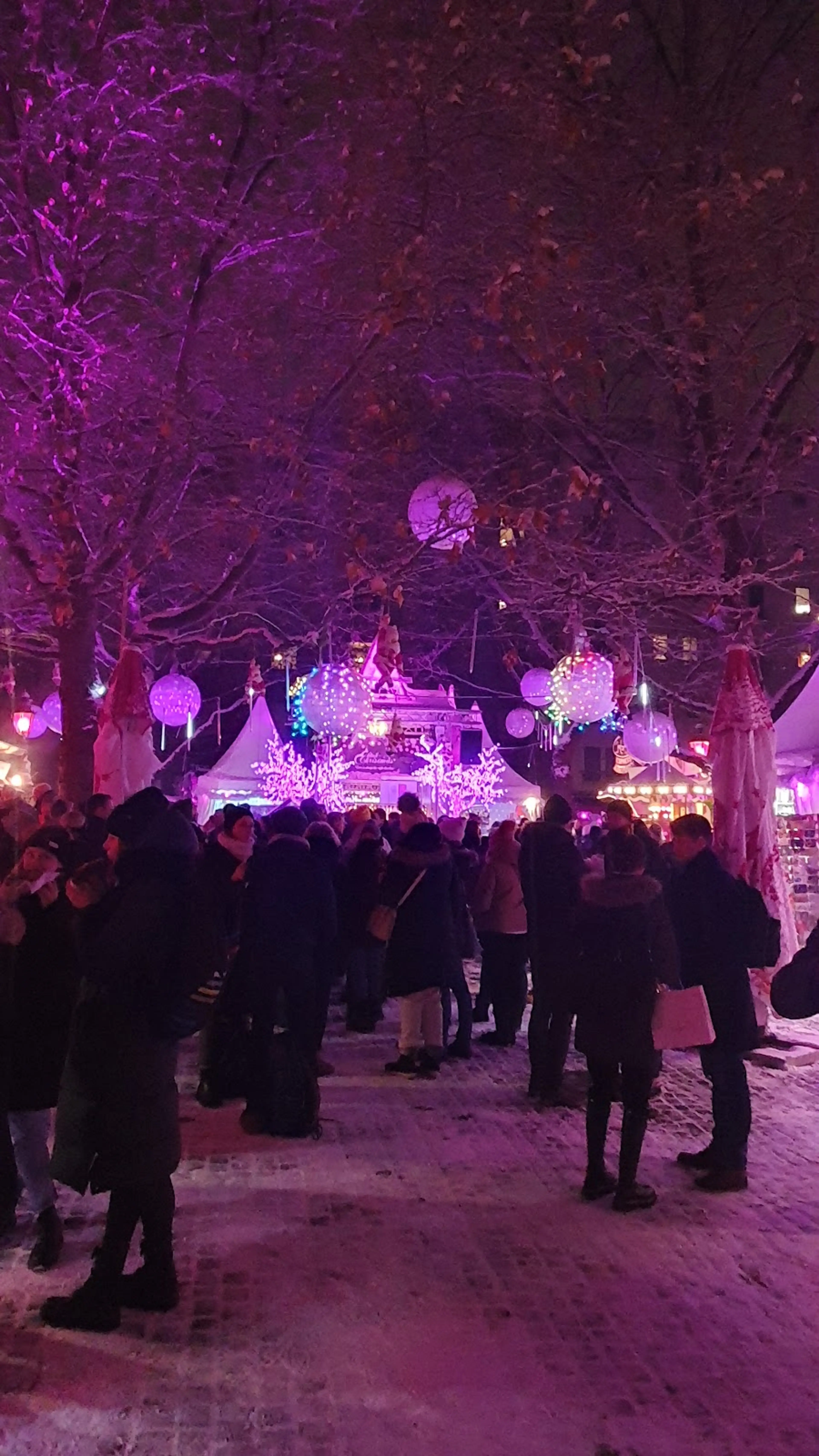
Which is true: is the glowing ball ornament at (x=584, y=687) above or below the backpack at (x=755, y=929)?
above

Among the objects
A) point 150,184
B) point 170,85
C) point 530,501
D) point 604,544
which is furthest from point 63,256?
point 604,544

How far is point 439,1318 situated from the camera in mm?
4270

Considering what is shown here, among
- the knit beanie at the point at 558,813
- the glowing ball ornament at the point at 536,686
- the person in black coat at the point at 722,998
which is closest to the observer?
the person in black coat at the point at 722,998

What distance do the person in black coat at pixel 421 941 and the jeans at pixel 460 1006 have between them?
0.08 meters

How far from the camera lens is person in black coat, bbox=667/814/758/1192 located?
19.2ft

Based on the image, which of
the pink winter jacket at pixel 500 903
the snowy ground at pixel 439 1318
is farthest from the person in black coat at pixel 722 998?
the pink winter jacket at pixel 500 903

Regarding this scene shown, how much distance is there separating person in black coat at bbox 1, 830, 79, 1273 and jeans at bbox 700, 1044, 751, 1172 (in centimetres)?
336

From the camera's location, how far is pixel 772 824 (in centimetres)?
955

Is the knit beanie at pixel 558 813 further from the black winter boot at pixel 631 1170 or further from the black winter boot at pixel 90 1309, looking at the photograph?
the black winter boot at pixel 90 1309

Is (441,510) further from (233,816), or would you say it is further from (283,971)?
(283,971)

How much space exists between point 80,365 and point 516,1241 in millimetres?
8594

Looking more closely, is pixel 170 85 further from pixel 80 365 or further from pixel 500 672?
pixel 500 672

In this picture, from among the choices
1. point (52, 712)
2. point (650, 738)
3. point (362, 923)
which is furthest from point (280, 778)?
point (362, 923)

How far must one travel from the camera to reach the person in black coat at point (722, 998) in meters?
5.85
